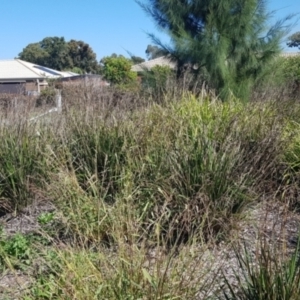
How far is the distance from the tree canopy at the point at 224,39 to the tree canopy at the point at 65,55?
2454 inches

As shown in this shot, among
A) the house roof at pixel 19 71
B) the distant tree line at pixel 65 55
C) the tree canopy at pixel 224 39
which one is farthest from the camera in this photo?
the distant tree line at pixel 65 55

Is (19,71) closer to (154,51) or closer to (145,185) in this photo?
(154,51)

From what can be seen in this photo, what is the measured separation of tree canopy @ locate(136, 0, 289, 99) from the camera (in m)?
12.8

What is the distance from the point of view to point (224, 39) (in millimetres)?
12758

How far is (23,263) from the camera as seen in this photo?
4.14 m

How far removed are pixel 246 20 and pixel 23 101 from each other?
739 cm

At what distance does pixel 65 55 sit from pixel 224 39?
66982mm

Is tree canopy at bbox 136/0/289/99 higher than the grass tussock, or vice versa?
tree canopy at bbox 136/0/289/99

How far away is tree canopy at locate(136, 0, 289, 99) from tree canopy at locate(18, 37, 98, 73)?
6234 centimetres

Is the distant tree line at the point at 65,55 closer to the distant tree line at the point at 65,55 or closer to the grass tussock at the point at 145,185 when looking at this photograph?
the distant tree line at the point at 65,55

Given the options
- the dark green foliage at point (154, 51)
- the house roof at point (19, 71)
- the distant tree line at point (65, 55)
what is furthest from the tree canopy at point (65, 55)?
the dark green foliage at point (154, 51)

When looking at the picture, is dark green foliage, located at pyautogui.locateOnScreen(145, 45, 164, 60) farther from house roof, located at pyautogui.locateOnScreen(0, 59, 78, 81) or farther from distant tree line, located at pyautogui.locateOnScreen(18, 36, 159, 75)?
distant tree line, located at pyautogui.locateOnScreen(18, 36, 159, 75)

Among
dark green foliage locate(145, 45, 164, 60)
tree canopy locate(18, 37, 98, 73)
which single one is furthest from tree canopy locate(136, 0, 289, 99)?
tree canopy locate(18, 37, 98, 73)

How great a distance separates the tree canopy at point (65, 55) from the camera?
249 feet
